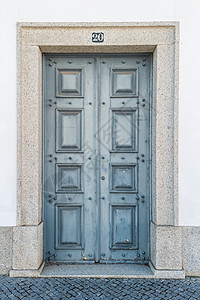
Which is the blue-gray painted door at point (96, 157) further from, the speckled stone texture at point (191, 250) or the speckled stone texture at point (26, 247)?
the speckled stone texture at point (191, 250)

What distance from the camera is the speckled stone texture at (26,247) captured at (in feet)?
12.4

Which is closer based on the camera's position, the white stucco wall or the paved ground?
the paved ground

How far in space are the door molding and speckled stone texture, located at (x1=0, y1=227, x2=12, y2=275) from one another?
94mm

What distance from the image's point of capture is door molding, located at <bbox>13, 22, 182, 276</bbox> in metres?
3.75

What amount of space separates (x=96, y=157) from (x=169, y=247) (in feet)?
5.07

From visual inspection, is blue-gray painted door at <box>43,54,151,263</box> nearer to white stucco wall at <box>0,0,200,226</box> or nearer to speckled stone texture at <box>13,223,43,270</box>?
speckled stone texture at <box>13,223,43,270</box>

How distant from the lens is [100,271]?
3.89 metres

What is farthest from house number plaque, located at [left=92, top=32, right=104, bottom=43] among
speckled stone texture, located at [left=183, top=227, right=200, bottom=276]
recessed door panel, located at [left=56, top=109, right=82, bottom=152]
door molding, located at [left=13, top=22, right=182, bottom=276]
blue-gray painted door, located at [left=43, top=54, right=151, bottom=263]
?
speckled stone texture, located at [left=183, top=227, right=200, bottom=276]

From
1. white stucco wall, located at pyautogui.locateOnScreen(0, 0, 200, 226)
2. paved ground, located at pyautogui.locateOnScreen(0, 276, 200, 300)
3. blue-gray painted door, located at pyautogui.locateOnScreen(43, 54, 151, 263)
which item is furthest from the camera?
blue-gray painted door, located at pyautogui.locateOnScreen(43, 54, 151, 263)
